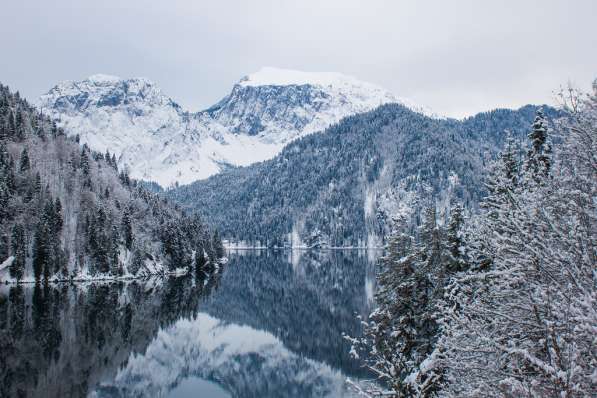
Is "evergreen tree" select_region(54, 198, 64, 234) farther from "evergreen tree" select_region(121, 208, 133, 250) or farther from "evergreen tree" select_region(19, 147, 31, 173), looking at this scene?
"evergreen tree" select_region(121, 208, 133, 250)

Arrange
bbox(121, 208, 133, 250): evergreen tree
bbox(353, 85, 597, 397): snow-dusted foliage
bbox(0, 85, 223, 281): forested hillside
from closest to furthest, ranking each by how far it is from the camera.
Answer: bbox(353, 85, 597, 397): snow-dusted foliage, bbox(0, 85, 223, 281): forested hillside, bbox(121, 208, 133, 250): evergreen tree

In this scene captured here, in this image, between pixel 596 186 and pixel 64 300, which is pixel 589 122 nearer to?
pixel 596 186

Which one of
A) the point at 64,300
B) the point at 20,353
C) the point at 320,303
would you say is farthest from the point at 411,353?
the point at 64,300

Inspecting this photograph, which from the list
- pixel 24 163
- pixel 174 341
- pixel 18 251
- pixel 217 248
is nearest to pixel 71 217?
pixel 24 163

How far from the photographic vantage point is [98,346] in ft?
167

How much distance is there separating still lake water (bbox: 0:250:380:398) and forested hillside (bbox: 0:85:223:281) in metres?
9.59

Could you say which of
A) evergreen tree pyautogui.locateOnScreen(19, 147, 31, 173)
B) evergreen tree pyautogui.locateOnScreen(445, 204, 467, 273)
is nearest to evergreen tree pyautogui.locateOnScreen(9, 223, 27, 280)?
evergreen tree pyautogui.locateOnScreen(19, 147, 31, 173)

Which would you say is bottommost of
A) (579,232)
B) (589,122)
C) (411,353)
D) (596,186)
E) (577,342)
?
(411,353)

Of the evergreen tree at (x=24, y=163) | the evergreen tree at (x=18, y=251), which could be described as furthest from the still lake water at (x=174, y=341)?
the evergreen tree at (x=24, y=163)

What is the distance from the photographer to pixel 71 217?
378ft

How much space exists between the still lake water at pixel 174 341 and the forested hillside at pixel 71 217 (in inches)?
377

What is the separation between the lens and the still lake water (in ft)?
137

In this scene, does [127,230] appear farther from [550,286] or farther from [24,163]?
[550,286]

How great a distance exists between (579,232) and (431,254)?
2121 centimetres
